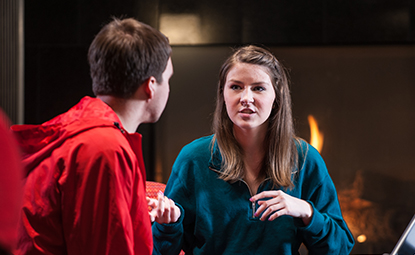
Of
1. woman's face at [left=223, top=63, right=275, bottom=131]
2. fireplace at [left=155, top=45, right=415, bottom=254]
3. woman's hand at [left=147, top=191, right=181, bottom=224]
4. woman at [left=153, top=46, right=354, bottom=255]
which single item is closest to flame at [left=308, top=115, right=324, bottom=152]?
fireplace at [left=155, top=45, right=415, bottom=254]

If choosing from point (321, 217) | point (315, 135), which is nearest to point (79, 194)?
point (321, 217)

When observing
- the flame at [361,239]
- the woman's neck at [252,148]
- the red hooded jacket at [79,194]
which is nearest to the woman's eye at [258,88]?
the woman's neck at [252,148]

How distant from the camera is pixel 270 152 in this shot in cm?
164

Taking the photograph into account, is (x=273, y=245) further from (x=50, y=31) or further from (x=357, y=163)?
(x=50, y=31)

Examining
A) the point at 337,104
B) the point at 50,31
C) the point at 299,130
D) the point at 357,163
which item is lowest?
the point at 357,163

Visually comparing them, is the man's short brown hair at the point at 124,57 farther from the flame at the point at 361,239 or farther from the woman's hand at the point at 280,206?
the flame at the point at 361,239

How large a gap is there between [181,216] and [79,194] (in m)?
0.70

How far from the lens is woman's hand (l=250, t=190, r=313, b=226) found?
4.33 feet

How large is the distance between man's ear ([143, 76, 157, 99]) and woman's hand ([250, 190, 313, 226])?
49cm

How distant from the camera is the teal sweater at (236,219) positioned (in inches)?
59.5

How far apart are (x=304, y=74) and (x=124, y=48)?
8.96 ft

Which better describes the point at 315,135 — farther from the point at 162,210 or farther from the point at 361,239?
the point at 162,210

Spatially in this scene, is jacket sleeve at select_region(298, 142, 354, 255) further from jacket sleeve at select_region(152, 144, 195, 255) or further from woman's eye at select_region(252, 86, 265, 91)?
jacket sleeve at select_region(152, 144, 195, 255)

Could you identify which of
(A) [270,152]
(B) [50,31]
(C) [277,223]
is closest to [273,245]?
(C) [277,223]
